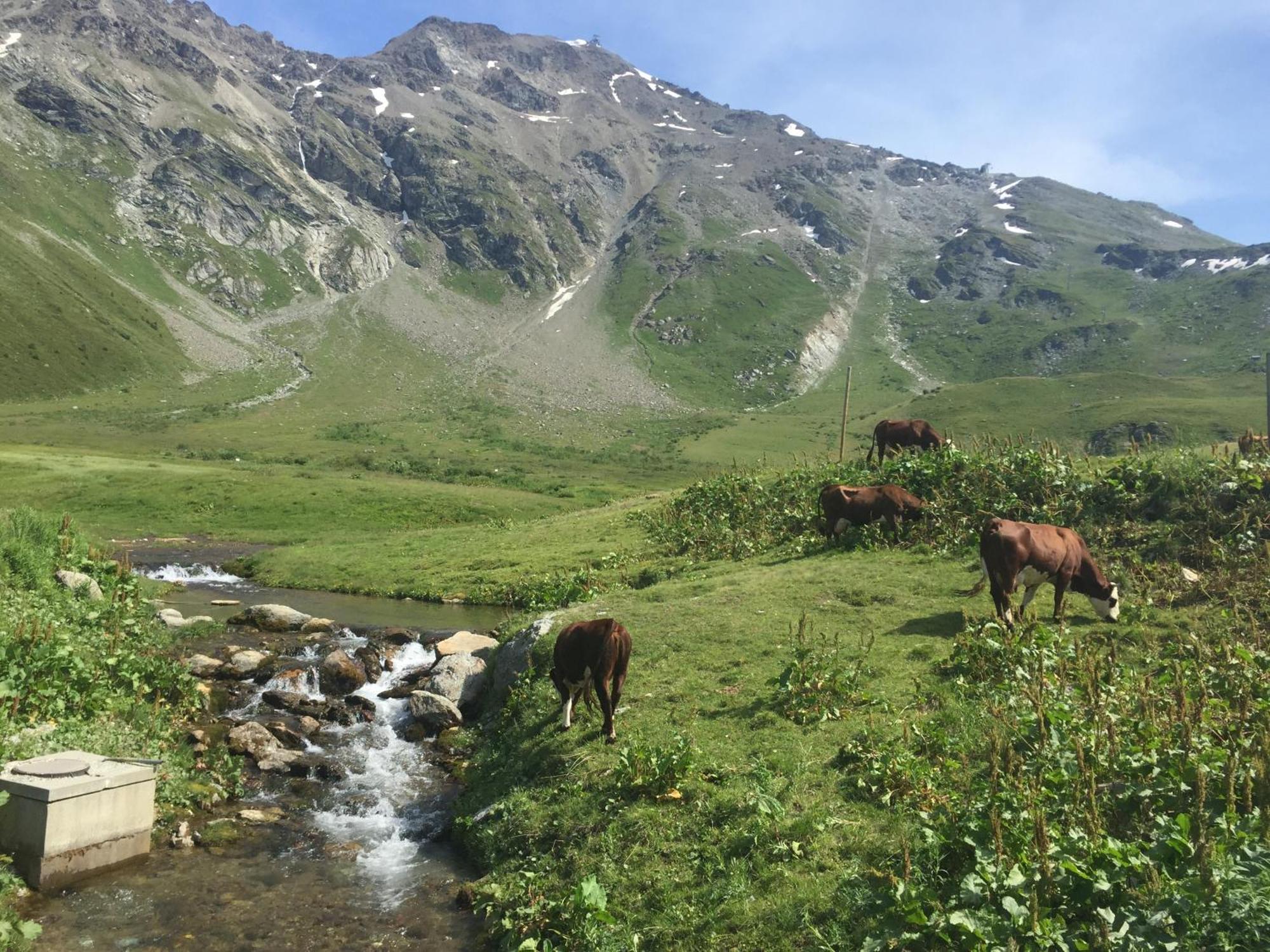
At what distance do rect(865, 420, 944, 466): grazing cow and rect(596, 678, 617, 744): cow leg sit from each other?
23894mm

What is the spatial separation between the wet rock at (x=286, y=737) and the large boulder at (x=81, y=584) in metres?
8.25

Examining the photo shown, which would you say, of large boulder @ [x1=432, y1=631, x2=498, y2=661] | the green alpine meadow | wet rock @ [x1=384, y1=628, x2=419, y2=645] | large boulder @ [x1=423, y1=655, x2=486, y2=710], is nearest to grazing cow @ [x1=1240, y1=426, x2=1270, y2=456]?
the green alpine meadow

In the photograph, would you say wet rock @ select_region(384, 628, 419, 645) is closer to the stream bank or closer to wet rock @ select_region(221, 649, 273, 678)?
wet rock @ select_region(221, 649, 273, 678)

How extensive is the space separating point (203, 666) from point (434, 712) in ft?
25.4

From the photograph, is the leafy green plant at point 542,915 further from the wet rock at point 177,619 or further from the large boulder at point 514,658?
the wet rock at point 177,619

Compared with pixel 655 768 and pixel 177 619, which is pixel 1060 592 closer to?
pixel 655 768

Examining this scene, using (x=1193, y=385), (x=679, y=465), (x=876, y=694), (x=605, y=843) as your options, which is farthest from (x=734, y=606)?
(x=1193, y=385)

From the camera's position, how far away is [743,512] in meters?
35.2

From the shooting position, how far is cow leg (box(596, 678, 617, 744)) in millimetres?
14406

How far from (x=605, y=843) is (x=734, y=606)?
1133 cm

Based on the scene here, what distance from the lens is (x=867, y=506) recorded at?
92.0 ft

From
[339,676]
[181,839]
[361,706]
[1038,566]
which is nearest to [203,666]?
[339,676]

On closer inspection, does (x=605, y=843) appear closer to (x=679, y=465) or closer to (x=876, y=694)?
(x=876, y=694)

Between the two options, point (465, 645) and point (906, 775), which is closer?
point (906, 775)
